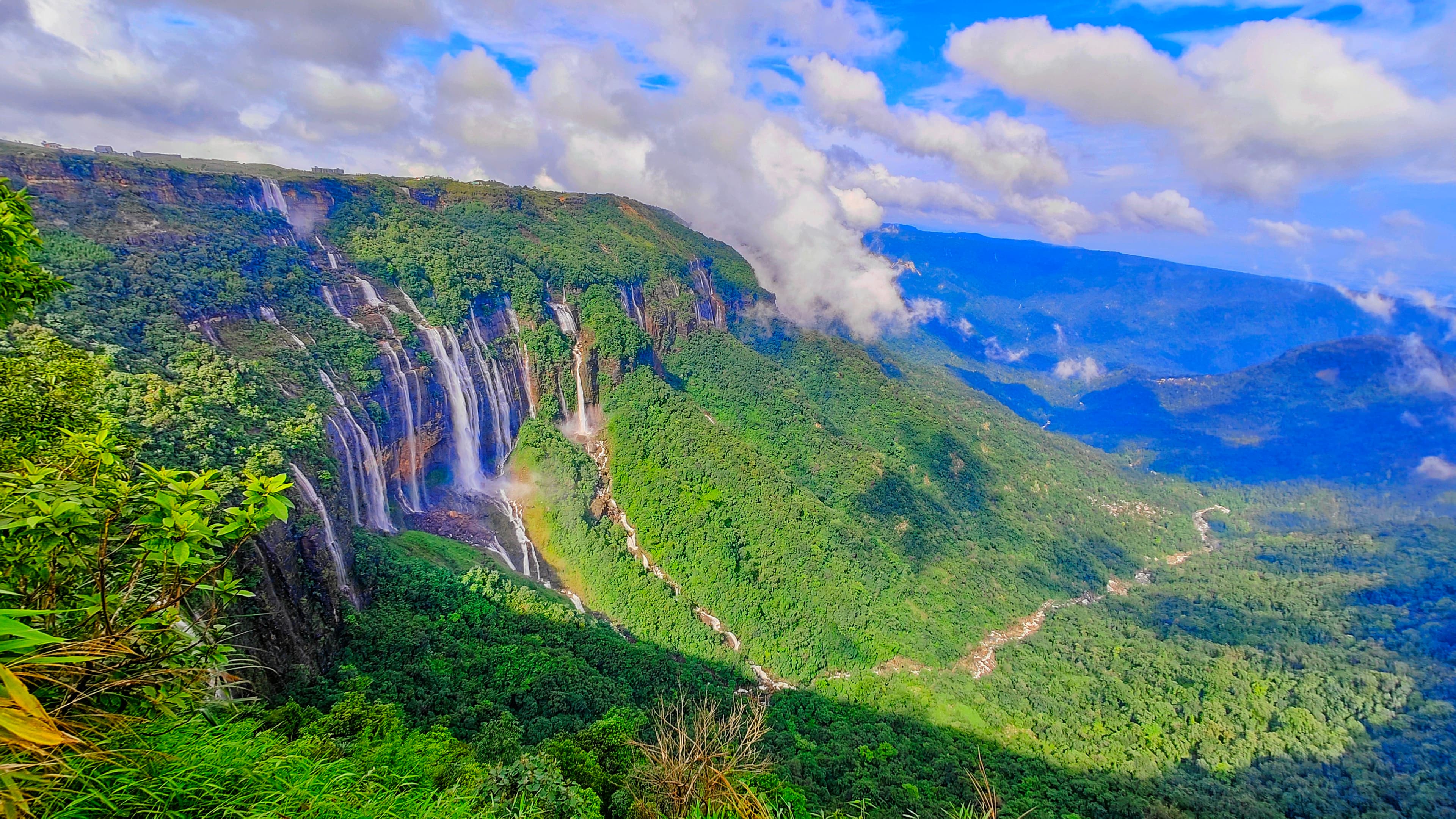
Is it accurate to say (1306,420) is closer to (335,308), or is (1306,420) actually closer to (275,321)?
(335,308)

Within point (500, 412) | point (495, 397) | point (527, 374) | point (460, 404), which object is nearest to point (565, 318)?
point (527, 374)

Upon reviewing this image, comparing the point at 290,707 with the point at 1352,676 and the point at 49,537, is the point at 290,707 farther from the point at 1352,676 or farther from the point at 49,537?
the point at 1352,676

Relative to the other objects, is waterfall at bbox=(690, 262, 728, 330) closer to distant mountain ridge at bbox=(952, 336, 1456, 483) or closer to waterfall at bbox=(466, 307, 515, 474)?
waterfall at bbox=(466, 307, 515, 474)

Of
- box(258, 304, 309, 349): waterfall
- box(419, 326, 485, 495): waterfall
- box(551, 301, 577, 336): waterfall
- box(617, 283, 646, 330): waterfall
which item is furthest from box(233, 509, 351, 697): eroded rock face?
box(617, 283, 646, 330): waterfall

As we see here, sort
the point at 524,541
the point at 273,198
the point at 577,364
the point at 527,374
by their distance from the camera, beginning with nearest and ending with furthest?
the point at 524,541 → the point at 273,198 → the point at 527,374 → the point at 577,364

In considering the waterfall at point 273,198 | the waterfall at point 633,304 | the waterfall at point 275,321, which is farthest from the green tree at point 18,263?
the waterfall at point 633,304

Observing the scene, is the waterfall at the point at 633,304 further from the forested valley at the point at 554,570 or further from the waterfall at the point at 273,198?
the waterfall at the point at 273,198
